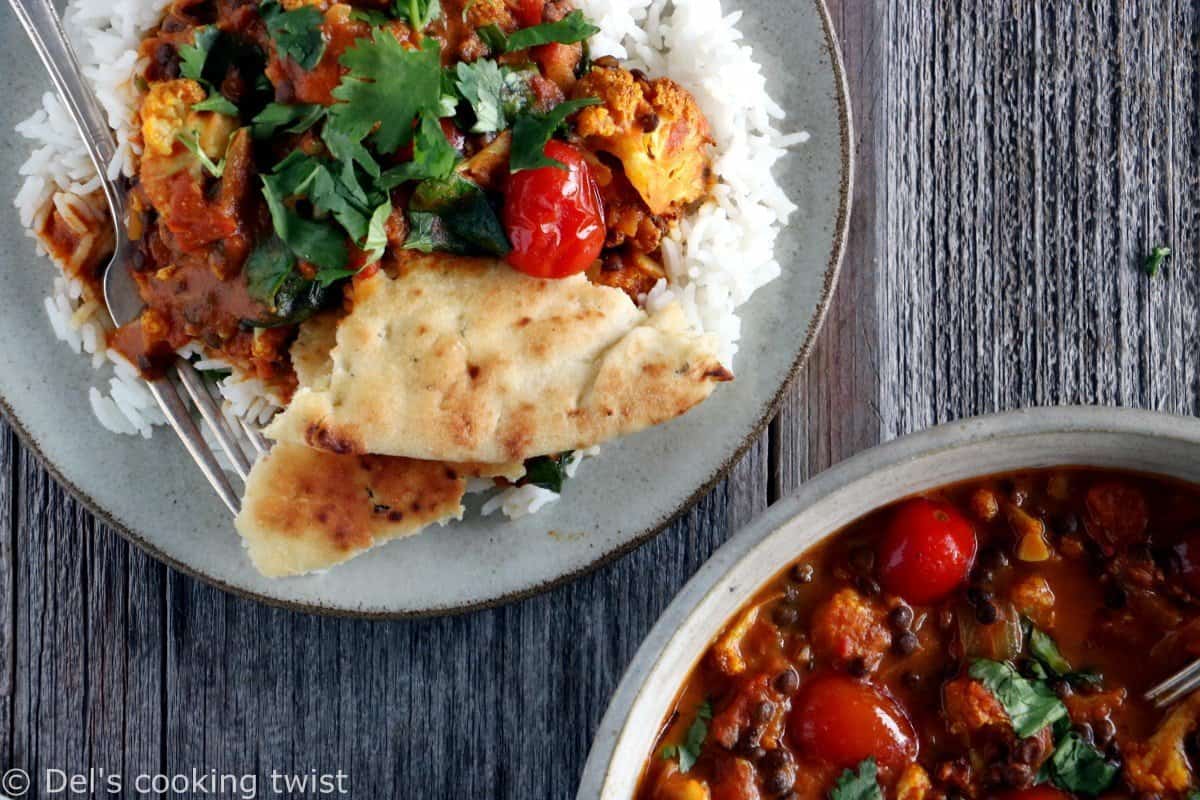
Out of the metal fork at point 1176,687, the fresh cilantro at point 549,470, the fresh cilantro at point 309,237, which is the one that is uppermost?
the fresh cilantro at point 309,237

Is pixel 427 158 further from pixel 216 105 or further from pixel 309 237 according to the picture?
pixel 216 105

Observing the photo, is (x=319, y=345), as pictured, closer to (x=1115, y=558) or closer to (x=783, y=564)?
(x=783, y=564)

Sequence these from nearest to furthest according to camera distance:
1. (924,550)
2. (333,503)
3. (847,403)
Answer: (924,550) < (333,503) < (847,403)

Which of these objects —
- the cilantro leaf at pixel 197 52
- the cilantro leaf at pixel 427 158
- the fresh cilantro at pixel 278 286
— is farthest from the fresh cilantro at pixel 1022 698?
the cilantro leaf at pixel 197 52

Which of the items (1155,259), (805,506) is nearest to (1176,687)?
(805,506)

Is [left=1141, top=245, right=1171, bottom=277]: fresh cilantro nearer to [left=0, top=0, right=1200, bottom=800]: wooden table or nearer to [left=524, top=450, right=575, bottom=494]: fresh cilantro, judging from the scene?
[left=0, top=0, right=1200, bottom=800]: wooden table

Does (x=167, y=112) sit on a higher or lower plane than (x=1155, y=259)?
higher

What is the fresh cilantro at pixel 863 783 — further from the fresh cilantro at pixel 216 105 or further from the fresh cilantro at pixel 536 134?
the fresh cilantro at pixel 216 105

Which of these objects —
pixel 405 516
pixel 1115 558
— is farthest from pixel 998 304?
pixel 405 516
